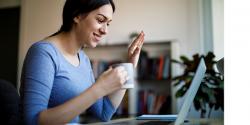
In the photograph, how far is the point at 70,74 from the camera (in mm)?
990

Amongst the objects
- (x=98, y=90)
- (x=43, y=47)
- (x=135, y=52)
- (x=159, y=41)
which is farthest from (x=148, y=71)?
(x=98, y=90)

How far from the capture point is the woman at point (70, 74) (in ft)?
2.41

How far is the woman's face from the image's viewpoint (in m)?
1.02

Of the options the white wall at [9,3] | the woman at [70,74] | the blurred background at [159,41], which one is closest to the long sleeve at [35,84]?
the woman at [70,74]

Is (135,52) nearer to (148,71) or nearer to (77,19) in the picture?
(77,19)

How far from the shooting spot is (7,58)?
4.46 meters

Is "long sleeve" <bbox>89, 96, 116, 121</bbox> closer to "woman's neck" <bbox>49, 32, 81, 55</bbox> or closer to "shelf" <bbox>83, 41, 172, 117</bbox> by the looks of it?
"woman's neck" <bbox>49, 32, 81, 55</bbox>

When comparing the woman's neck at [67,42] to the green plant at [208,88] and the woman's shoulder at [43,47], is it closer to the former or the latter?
the woman's shoulder at [43,47]

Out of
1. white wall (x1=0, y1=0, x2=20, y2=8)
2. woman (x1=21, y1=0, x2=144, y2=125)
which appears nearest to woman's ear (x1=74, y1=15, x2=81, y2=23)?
woman (x1=21, y1=0, x2=144, y2=125)

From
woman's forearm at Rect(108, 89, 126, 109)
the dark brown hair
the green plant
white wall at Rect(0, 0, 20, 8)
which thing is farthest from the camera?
white wall at Rect(0, 0, 20, 8)
